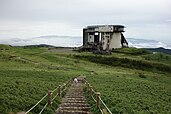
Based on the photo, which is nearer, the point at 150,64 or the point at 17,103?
the point at 17,103

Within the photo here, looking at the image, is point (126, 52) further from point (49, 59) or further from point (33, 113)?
point (33, 113)

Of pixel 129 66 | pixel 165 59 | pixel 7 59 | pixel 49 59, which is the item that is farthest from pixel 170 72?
pixel 7 59

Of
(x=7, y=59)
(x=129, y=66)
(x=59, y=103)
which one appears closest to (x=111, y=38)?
(x=129, y=66)

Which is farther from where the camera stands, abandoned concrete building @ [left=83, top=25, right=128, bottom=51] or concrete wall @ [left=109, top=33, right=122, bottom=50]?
concrete wall @ [left=109, top=33, right=122, bottom=50]

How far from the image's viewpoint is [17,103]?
17.4 metres

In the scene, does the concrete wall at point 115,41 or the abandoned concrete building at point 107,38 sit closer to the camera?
the abandoned concrete building at point 107,38

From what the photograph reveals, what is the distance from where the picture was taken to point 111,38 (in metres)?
118

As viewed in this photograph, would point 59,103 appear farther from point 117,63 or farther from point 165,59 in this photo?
point 165,59

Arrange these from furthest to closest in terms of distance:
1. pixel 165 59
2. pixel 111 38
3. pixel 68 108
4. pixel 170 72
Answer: pixel 111 38 < pixel 165 59 < pixel 170 72 < pixel 68 108

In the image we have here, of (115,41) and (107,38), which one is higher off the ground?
(107,38)

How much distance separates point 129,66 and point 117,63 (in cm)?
413

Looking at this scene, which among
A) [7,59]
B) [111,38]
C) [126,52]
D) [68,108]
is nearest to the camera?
[68,108]

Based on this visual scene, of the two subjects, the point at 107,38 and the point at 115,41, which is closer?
the point at 107,38

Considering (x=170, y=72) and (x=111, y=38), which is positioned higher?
(x=111, y=38)
